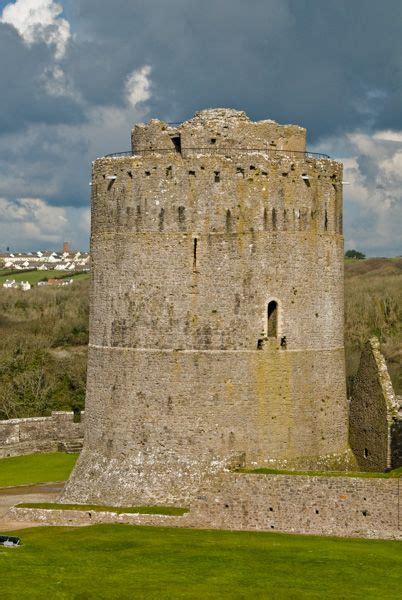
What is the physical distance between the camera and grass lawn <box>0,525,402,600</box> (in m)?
19.1

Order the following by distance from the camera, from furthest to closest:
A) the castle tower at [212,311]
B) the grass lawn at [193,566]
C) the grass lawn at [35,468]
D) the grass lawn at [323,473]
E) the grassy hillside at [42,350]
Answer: the grassy hillside at [42,350], the grass lawn at [35,468], the castle tower at [212,311], the grass lawn at [323,473], the grass lawn at [193,566]

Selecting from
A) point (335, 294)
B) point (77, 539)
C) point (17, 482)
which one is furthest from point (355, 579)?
point (17, 482)

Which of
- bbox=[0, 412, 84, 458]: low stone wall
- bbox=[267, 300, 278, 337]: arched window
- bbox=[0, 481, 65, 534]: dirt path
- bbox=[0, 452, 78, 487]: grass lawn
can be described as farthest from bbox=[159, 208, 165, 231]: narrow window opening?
bbox=[0, 412, 84, 458]: low stone wall

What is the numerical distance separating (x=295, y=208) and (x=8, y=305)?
61.7m

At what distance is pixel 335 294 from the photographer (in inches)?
1095

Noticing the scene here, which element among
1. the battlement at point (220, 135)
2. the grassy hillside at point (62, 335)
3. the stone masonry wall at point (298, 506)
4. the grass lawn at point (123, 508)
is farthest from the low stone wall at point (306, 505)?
the grassy hillside at point (62, 335)

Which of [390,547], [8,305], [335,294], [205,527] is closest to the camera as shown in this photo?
[390,547]

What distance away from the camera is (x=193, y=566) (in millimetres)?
20828

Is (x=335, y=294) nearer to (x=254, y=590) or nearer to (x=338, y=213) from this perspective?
(x=338, y=213)

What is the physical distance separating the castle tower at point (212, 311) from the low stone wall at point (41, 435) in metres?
13.3

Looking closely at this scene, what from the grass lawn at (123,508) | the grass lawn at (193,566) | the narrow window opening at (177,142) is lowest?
the grass lawn at (193,566)

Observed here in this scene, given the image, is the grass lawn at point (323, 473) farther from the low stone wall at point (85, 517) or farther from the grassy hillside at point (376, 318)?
the grassy hillside at point (376, 318)

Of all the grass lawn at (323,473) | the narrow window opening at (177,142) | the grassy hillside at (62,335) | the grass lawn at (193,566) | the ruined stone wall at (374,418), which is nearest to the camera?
the grass lawn at (193,566)

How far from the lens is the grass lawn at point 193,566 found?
62.6 ft
